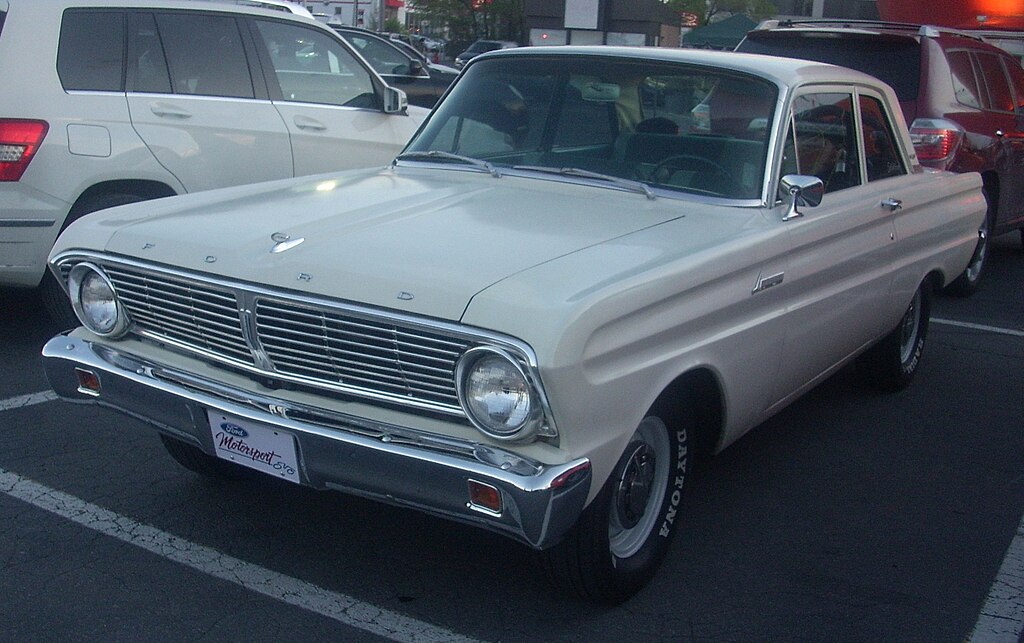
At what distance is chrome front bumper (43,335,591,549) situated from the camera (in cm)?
286

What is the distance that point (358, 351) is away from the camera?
3.15 meters

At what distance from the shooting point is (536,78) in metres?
4.71

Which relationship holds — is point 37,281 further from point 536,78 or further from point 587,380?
point 587,380

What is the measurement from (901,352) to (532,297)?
3465 millimetres

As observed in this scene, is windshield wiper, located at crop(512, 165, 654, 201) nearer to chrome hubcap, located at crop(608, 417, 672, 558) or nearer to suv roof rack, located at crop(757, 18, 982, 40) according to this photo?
chrome hubcap, located at crop(608, 417, 672, 558)

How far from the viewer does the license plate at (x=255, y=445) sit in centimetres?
319

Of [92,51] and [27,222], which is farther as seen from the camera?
[92,51]

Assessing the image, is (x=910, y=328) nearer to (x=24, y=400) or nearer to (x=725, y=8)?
(x=24, y=400)

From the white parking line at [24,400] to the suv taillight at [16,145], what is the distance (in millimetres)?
1181

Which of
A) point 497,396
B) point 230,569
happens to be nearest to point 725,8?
point 230,569

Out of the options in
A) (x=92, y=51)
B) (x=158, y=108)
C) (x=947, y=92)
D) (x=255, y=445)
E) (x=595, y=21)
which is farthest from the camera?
(x=595, y=21)

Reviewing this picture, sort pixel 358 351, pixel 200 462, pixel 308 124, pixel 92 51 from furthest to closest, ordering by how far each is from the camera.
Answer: pixel 308 124
pixel 92 51
pixel 200 462
pixel 358 351

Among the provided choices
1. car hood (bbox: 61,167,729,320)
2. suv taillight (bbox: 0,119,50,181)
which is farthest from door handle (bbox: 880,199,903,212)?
suv taillight (bbox: 0,119,50,181)

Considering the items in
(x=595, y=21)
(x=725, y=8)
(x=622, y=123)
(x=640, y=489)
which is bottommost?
(x=725, y=8)
